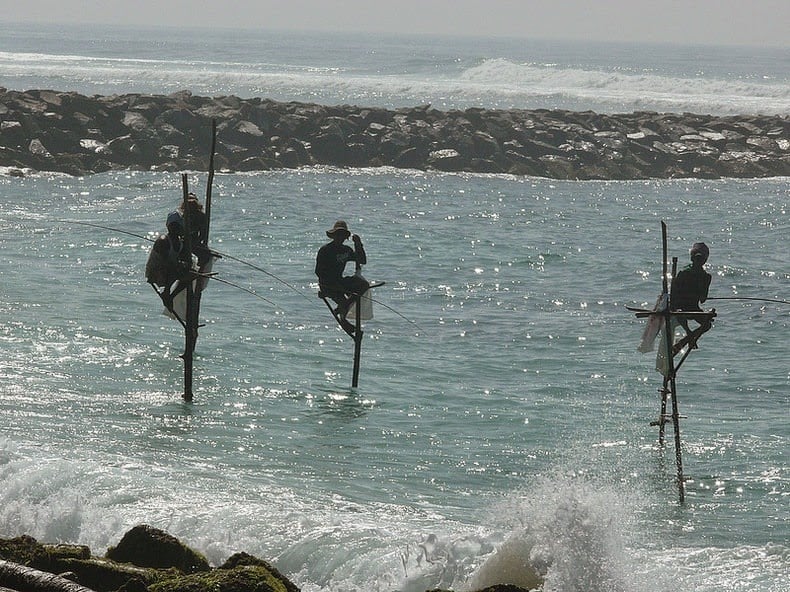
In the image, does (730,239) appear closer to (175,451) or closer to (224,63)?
(175,451)

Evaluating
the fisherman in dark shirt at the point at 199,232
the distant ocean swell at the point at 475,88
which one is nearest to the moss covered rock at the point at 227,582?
the fisherman in dark shirt at the point at 199,232

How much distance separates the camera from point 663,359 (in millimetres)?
13562

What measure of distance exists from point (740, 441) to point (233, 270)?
1247 cm

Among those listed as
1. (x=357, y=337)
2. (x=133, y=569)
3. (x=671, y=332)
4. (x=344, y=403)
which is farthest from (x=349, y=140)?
(x=133, y=569)

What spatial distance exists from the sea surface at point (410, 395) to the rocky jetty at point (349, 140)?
3.11m

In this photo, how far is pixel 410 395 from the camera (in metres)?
16.1

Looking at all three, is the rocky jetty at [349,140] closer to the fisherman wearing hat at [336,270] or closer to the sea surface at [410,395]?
the sea surface at [410,395]

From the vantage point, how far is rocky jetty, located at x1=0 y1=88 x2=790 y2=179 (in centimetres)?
3706

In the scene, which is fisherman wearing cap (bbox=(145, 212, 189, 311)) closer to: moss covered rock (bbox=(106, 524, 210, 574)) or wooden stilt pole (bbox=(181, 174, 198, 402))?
wooden stilt pole (bbox=(181, 174, 198, 402))

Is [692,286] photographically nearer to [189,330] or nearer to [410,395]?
[410,395]

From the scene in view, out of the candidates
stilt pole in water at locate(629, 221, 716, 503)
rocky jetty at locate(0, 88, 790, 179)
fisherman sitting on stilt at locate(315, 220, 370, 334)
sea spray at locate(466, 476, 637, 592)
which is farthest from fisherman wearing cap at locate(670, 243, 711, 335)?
rocky jetty at locate(0, 88, 790, 179)

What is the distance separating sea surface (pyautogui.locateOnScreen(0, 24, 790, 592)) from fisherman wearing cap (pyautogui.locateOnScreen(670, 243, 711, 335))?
424 millimetres

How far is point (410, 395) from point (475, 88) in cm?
6532

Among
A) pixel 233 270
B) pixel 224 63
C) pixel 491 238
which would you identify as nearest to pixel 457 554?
pixel 233 270
